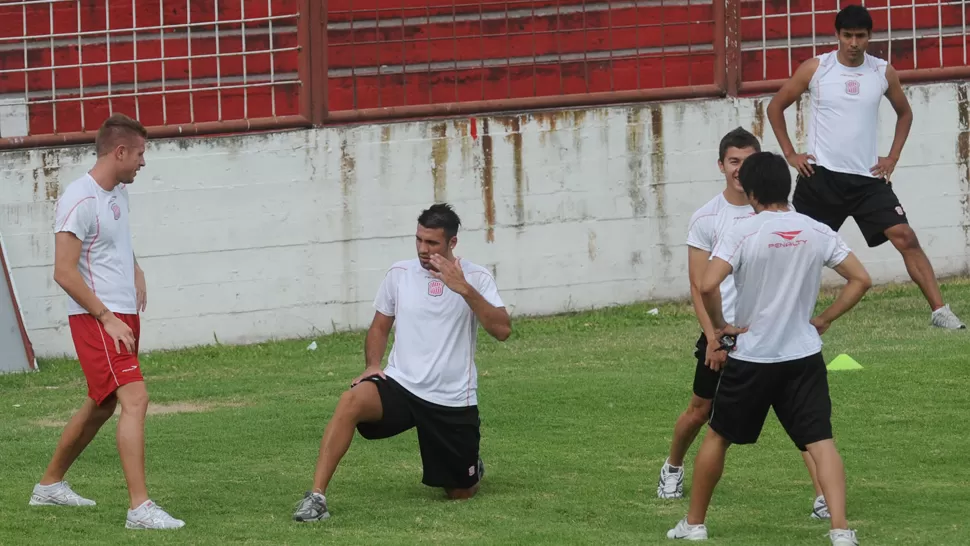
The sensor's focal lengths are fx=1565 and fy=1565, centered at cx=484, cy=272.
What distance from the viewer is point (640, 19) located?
46.0ft

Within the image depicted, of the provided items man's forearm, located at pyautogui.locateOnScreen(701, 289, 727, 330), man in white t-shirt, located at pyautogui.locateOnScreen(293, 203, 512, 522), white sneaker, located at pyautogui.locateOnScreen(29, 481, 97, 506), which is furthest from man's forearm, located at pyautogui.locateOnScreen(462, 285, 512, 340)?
white sneaker, located at pyautogui.locateOnScreen(29, 481, 97, 506)

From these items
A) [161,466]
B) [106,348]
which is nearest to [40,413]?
[161,466]

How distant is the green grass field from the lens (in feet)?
21.4

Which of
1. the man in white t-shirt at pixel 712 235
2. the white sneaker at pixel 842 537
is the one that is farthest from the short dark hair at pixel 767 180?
the white sneaker at pixel 842 537

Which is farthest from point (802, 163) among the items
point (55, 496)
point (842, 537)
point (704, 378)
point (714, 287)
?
point (55, 496)

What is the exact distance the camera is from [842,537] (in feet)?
18.9

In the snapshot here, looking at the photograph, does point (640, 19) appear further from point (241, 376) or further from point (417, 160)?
point (241, 376)

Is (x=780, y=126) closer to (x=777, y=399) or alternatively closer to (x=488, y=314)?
(x=488, y=314)

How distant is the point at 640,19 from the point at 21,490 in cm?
821

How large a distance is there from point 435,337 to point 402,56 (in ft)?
20.8

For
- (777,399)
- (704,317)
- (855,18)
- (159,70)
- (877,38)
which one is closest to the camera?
(777,399)

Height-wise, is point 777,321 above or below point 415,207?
below

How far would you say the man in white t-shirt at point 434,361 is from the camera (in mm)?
7004

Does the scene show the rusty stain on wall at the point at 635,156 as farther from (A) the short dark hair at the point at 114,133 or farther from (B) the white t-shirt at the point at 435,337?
(A) the short dark hair at the point at 114,133
